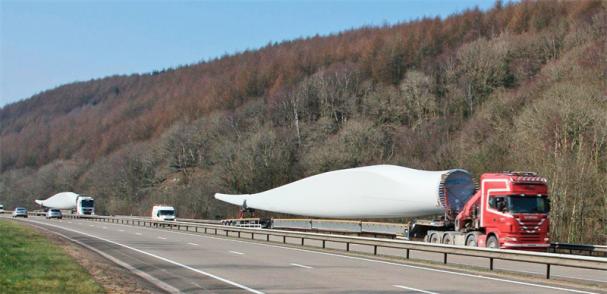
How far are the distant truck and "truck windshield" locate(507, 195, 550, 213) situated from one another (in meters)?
77.3

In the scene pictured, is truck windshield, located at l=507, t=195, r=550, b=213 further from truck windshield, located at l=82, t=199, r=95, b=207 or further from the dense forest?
truck windshield, located at l=82, t=199, r=95, b=207

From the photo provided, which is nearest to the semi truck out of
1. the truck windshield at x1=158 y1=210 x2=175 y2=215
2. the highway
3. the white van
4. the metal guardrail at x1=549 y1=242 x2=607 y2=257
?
the metal guardrail at x1=549 y1=242 x2=607 y2=257

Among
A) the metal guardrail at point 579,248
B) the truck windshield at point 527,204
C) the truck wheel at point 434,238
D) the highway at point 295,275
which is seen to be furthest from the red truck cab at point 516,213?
the highway at point 295,275

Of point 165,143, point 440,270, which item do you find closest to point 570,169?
point 440,270

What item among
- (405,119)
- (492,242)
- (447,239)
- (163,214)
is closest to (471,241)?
(492,242)

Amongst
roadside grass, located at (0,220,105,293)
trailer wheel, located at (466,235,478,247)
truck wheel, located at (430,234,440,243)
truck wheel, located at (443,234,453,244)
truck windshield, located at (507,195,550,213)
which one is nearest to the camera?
roadside grass, located at (0,220,105,293)

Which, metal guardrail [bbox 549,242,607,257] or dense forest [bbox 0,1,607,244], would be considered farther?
dense forest [bbox 0,1,607,244]

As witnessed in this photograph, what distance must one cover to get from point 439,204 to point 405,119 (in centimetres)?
7390

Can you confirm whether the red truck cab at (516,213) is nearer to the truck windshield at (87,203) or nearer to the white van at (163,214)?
the white van at (163,214)

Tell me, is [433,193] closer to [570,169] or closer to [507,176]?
[507,176]

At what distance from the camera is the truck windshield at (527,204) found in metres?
30.6

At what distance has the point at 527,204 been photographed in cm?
3083

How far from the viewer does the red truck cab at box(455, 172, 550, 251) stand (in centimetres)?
3038

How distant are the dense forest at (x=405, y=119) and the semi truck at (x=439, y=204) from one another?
911cm
